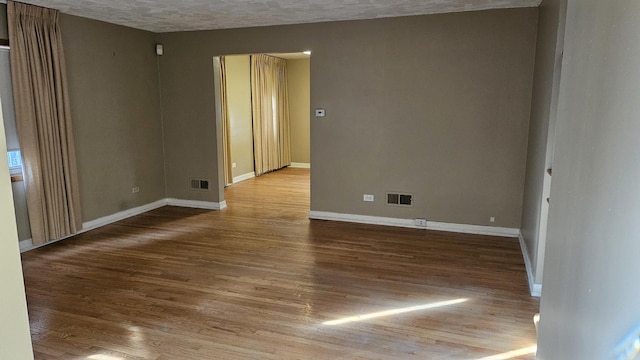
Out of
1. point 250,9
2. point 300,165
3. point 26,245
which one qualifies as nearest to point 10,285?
point 26,245

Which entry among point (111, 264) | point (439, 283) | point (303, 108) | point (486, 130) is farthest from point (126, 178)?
point (303, 108)

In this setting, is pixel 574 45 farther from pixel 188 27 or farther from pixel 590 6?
pixel 188 27

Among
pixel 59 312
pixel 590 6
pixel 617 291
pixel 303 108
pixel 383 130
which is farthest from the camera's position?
pixel 303 108

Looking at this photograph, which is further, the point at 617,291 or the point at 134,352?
the point at 134,352

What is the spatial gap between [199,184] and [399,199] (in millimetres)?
2858

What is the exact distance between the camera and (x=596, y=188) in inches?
44.9

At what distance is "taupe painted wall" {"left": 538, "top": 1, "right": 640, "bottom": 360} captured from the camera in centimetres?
90

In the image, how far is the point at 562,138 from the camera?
65.0 inches

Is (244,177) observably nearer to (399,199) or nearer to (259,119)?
(259,119)

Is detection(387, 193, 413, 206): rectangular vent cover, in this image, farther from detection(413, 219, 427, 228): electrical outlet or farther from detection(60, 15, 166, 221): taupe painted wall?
detection(60, 15, 166, 221): taupe painted wall

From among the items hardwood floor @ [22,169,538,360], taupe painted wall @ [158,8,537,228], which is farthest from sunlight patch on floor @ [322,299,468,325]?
taupe painted wall @ [158,8,537,228]

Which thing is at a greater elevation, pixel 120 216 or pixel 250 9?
pixel 250 9

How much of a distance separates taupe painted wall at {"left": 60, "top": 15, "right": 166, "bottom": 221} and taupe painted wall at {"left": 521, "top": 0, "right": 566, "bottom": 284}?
4.45m

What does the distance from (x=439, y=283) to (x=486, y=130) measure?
6.67ft
